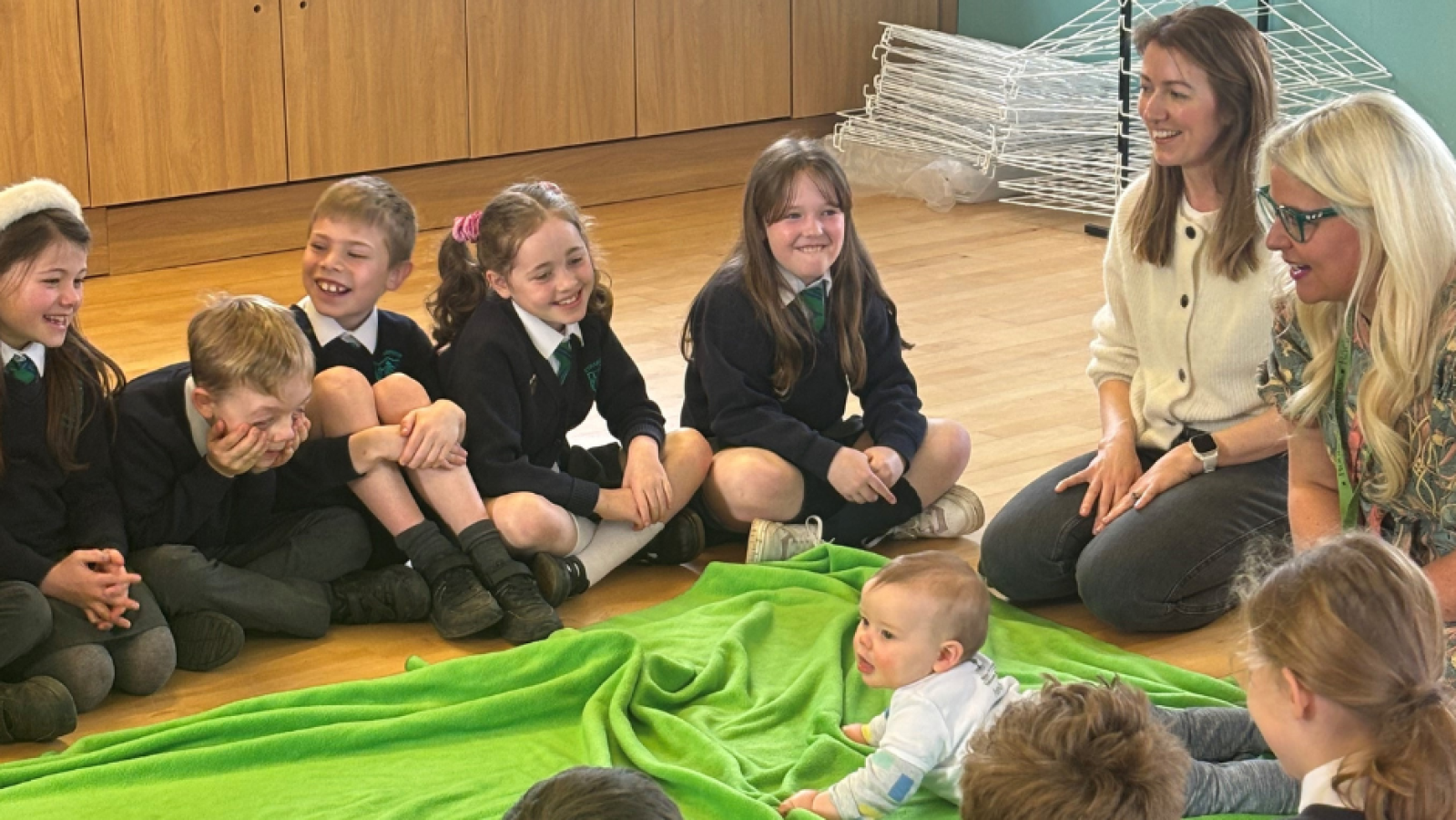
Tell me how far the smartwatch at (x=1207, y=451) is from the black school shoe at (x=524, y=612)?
1.00 m

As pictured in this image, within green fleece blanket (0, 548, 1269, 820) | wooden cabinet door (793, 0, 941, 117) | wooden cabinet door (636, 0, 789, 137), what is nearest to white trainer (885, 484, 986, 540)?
green fleece blanket (0, 548, 1269, 820)

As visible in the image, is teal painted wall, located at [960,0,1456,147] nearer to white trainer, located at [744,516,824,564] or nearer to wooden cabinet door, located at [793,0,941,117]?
wooden cabinet door, located at [793,0,941,117]

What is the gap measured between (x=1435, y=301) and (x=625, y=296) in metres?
2.81

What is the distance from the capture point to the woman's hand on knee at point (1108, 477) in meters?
2.90

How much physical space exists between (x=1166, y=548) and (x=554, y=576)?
0.93 m

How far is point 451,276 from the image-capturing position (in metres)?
3.07

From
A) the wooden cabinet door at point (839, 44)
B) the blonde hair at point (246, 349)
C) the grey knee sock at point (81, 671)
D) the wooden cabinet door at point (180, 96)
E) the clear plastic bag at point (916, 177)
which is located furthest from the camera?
the wooden cabinet door at point (839, 44)

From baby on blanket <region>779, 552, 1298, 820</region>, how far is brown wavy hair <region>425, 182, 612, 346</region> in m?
0.98

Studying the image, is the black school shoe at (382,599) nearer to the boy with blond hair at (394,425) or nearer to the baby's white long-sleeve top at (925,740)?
the boy with blond hair at (394,425)

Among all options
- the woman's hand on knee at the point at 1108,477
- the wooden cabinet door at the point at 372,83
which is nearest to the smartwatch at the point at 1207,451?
the woman's hand on knee at the point at 1108,477

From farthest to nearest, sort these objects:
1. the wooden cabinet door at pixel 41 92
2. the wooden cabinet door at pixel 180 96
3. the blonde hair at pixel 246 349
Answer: the wooden cabinet door at pixel 180 96 < the wooden cabinet door at pixel 41 92 < the blonde hair at pixel 246 349

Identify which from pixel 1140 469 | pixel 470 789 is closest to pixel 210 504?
pixel 470 789

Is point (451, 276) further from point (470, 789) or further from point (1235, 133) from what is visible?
point (1235, 133)

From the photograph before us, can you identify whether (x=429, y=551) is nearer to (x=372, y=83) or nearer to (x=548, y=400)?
(x=548, y=400)
